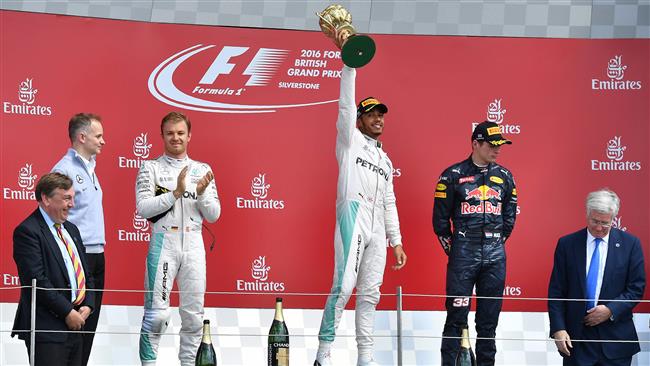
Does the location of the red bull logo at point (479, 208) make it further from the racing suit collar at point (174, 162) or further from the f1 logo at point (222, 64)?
the f1 logo at point (222, 64)

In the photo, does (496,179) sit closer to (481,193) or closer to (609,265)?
(481,193)

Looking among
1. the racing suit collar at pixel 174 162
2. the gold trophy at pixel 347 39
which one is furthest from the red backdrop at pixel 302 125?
the gold trophy at pixel 347 39

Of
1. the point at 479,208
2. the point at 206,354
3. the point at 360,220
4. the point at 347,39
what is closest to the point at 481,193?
the point at 479,208

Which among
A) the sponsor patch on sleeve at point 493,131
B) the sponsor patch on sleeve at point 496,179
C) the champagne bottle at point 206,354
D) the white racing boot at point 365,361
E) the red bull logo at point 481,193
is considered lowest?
the white racing boot at point 365,361

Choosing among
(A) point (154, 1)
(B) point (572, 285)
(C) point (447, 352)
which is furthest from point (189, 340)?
(A) point (154, 1)

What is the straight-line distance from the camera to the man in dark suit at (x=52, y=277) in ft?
15.2

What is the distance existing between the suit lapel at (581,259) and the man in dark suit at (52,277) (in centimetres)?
225

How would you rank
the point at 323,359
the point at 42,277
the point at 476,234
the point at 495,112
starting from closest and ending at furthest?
the point at 42,277 < the point at 323,359 < the point at 476,234 < the point at 495,112

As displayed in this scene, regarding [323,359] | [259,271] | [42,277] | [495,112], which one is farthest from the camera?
[495,112]

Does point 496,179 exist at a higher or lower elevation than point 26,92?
lower

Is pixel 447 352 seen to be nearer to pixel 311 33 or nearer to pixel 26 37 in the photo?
pixel 311 33

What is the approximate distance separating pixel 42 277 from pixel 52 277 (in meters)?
0.06

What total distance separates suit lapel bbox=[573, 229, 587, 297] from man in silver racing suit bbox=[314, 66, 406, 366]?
3.23 feet

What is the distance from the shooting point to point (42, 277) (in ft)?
15.4
